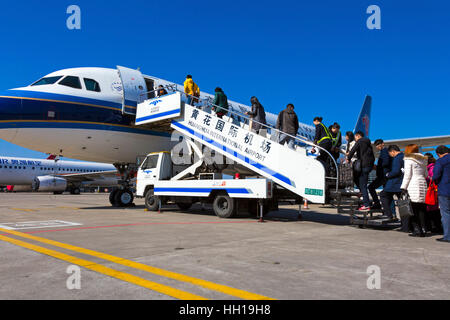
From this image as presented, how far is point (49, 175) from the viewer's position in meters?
37.2

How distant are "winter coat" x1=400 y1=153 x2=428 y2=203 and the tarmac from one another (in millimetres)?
972

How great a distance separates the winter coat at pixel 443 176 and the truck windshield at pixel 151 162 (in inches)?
358

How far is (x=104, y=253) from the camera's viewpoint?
14.9 feet

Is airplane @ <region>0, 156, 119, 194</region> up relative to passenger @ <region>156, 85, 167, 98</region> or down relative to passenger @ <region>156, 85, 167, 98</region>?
down

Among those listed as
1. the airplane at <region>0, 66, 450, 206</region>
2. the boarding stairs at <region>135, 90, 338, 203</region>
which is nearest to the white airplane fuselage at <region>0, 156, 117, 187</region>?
the airplane at <region>0, 66, 450, 206</region>

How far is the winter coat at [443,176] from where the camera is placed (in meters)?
6.29

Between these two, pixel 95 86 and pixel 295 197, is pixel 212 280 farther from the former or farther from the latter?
pixel 95 86

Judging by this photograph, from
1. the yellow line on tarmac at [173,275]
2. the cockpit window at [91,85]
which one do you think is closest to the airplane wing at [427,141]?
the cockpit window at [91,85]

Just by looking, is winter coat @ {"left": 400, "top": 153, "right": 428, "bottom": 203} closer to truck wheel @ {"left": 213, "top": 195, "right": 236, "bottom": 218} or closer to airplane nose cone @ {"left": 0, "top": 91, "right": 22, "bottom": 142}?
truck wheel @ {"left": 213, "top": 195, "right": 236, "bottom": 218}

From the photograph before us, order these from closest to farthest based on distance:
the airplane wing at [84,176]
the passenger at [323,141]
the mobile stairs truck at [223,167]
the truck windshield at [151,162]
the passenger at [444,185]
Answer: the passenger at [444,185] → the mobile stairs truck at [223,167] → the passenger at [323,141] → the truck windshield at [151,162] → the airplane wing at [84,176]

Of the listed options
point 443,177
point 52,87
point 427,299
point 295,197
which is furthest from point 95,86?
point 427,299

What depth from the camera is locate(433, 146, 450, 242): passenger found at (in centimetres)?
628

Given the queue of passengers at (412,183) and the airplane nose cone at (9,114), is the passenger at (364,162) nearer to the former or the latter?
the queue of passengers at (412,183)

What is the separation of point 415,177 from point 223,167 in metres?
6.15
